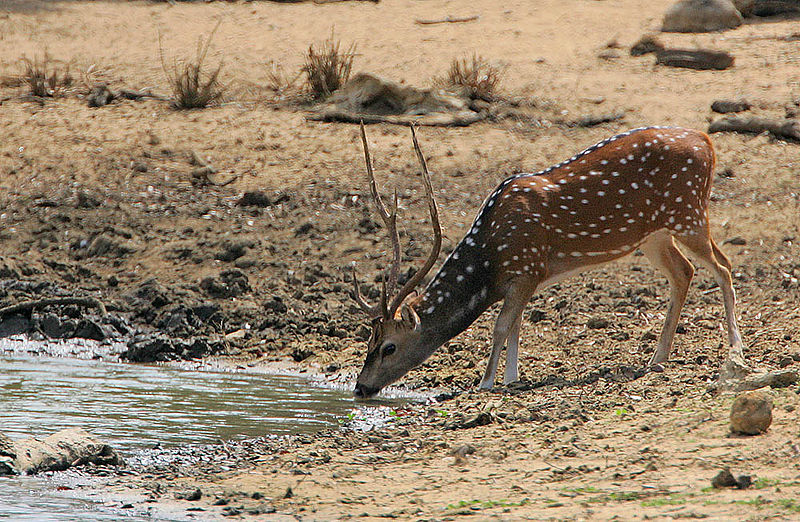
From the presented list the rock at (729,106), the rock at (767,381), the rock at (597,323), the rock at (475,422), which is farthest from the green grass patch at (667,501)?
the rock at (729,106)

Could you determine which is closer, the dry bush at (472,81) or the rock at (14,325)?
the rock at (14,325)

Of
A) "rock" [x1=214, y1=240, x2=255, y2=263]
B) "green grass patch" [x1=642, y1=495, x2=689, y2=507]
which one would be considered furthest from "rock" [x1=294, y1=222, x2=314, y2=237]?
"green grass patch" [x1=642, y1=495, x2=689, y2=507]

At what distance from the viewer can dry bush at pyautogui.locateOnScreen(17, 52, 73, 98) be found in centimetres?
1620

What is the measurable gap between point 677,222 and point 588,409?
7.27ft

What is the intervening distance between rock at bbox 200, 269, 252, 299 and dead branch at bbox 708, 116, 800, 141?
5.44m

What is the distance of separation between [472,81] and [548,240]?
646cm

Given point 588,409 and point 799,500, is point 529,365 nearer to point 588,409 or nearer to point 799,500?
point 588,409

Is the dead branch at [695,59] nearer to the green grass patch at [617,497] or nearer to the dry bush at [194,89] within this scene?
the dry bush at [194,89]

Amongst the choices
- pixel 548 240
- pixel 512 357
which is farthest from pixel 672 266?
pixel 512 357

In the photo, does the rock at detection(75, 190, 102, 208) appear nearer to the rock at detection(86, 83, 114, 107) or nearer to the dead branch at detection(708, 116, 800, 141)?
the rock at detection(86, 83, 114, 107)

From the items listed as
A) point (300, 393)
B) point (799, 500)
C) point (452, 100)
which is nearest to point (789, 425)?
point (799, 500)

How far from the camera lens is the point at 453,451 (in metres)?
7.28

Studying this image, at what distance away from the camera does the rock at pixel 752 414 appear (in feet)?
22.1

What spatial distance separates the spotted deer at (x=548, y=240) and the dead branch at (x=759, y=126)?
4494 millimetres
